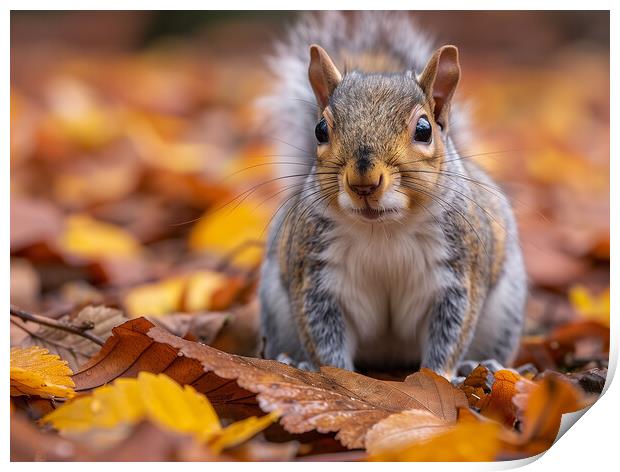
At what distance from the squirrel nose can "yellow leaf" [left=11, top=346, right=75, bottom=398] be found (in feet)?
1.92

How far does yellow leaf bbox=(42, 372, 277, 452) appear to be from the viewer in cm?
134

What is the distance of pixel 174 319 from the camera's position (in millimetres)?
2219

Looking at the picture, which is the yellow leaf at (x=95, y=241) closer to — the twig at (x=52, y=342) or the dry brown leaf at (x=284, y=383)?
the twig at (x=52, y=342)

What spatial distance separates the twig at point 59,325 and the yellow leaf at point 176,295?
61 cm

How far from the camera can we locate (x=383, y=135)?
1.73m

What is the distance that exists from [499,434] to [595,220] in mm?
2848

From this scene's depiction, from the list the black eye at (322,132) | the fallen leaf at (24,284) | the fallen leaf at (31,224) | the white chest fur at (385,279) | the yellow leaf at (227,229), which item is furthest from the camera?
the yellow leaf at (227,229)

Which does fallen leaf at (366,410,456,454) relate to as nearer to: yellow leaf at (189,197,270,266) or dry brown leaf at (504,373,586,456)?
dry brown leaf at (504,373,586,456)

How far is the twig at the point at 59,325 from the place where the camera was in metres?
1.84

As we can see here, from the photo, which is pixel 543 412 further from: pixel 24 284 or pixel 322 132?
pixel 24 284

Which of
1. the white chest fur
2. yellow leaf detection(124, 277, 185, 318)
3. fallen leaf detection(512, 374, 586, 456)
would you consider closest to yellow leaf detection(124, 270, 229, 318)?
yellow leaf detection(124, 277, 185, 318)

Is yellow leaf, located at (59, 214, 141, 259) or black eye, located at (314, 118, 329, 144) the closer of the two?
black eye, located at (314, 118, 329, 144)

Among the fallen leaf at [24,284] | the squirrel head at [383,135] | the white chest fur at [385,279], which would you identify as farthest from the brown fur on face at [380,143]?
the fallen leaf at [24,284]
